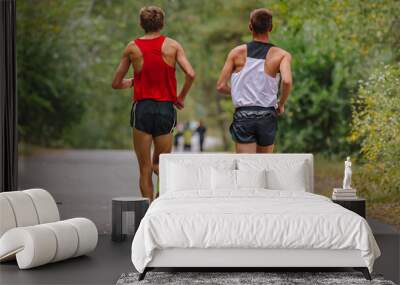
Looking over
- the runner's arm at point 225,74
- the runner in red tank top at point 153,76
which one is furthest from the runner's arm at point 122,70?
the runner's arm at point 225,74

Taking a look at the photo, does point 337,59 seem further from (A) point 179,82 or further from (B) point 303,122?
(A) point 179,82

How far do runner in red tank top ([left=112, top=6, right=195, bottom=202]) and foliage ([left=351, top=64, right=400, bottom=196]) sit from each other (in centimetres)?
246

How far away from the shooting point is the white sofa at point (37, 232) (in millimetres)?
5762

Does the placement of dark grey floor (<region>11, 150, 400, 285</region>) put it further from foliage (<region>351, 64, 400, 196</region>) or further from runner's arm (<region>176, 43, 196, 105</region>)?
runner's arm (<region>176, 43, 196, 105</region>)

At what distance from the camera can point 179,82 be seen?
1085 centimetres

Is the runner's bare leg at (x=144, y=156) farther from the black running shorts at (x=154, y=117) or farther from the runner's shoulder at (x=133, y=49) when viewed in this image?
the runner's shoulder at (x=133, y=49)

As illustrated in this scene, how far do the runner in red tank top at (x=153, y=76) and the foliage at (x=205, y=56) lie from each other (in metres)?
2.84

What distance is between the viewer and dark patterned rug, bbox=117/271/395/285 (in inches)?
209

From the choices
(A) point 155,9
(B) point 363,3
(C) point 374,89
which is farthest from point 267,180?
(B) point 363,3

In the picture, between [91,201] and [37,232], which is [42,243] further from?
[91,201]

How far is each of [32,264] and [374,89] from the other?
4707mm

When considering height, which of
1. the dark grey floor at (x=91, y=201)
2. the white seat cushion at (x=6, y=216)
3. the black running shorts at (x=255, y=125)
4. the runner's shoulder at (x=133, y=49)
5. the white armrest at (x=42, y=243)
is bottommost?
the dark grey floor at (x=91, y=201)

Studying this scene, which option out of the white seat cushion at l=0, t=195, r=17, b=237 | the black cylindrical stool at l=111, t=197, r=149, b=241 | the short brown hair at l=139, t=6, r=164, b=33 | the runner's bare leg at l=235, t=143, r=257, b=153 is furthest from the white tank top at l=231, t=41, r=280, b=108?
→ the white seat cushion at l=0, t=195, r=17, b=237

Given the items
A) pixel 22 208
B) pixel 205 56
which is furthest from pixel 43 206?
pixel 205 56
